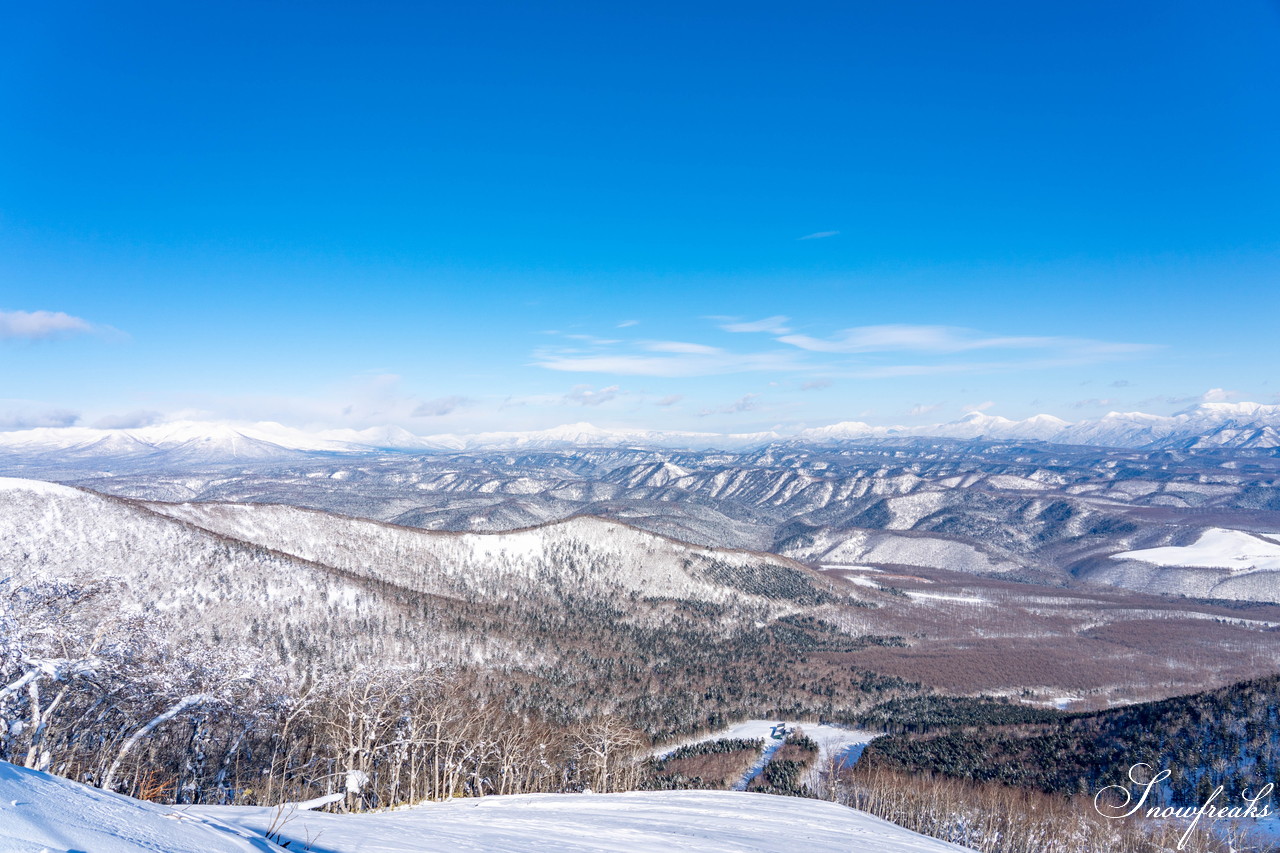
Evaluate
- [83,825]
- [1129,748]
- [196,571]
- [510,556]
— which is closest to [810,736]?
[1129,748]

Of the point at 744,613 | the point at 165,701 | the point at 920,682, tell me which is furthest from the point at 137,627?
the point at 744,613

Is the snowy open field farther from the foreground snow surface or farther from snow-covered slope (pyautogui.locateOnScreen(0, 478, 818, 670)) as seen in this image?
the foreground snow surface

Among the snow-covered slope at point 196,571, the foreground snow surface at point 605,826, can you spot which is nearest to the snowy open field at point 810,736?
the snow-covered slope at point 196,571

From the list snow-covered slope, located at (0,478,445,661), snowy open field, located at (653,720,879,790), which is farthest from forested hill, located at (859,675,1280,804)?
snow-covered slope, located at (0,478,445,661)

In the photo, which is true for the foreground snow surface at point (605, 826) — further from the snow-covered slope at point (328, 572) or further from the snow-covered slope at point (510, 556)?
the snow-covered slope at point (510, 556)

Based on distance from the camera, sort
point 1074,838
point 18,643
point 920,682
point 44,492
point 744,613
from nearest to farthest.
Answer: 1. point 18,643
2. point 1074,838
3. point 44,492
4. point 920,682
5. point 744,613

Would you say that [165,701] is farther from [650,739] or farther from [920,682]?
[920,682]

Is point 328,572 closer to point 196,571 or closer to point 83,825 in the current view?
point 196,571
